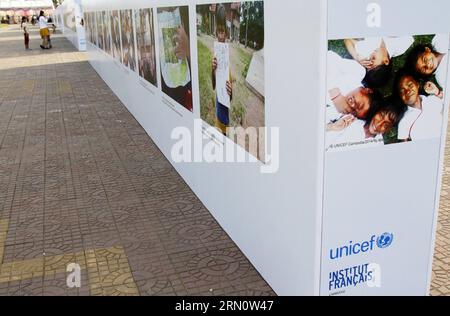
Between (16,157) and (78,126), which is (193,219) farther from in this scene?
(78,126)

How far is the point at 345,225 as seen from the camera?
3.21m

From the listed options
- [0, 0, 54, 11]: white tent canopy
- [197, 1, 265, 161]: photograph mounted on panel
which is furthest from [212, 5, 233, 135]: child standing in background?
[0, 0, 54, 11]: white tent canopy

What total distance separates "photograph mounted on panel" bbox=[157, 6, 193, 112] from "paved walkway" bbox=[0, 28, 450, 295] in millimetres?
1240

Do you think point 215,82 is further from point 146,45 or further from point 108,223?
point 146,45

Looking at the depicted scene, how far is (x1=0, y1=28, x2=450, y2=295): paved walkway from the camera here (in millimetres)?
4164

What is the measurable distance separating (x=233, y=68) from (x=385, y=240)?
1.96 metres

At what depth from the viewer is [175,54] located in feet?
20.3

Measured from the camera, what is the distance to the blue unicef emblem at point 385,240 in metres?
3.36

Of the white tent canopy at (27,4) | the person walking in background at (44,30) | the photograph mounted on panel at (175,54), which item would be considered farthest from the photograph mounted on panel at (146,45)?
the white tent canopy at (27,4)

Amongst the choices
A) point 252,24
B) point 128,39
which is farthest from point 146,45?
point 252,24

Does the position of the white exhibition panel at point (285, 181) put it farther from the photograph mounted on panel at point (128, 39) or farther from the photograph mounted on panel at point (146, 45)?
the photograph mounted on panel at point (128, 39)

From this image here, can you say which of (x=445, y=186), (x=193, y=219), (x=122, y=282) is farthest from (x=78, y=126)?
(x=445, y=186)

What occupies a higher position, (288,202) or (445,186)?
(288,202)
